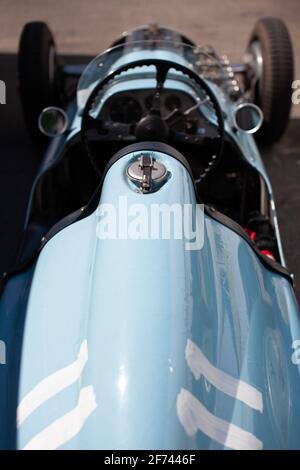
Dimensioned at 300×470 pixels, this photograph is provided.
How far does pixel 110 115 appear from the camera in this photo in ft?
10.9

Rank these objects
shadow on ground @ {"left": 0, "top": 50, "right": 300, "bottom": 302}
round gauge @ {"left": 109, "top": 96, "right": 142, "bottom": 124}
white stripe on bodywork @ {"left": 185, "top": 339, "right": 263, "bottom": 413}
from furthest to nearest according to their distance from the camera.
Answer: shadow on ground @ {"left": 0, "top": 50, "right": 300, "bottom": 302}, round gauge @ {"left": 109, "top": 96, "right": 142, "bottom": 124}, white stripe on bodywork @ {"left": 185, "top": 339, "right": 263, "bottom": 413}

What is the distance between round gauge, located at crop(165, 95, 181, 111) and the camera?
11.0ft

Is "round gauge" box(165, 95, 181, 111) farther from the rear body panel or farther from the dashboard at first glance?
the rear body panel

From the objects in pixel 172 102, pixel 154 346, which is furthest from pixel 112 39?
pixel 154 346

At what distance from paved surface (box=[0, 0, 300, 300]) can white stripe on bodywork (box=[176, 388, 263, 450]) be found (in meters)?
2.00

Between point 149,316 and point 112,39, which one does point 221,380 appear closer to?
point 149,316

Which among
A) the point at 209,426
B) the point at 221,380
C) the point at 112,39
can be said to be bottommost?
the point at 209,426

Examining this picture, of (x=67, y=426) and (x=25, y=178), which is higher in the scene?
(x=25, y=178)

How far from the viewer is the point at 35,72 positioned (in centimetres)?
418

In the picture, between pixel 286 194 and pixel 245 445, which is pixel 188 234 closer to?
pixel 245 445

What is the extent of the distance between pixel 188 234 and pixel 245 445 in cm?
75

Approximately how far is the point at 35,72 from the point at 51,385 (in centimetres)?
276

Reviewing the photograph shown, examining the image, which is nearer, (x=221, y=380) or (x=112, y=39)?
(x=221, y=380)

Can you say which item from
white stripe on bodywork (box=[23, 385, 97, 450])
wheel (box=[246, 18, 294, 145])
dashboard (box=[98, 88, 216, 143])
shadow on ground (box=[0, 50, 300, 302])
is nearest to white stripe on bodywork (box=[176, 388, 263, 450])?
white stripe on bodywork (box=[23, 385, 97, 450])
